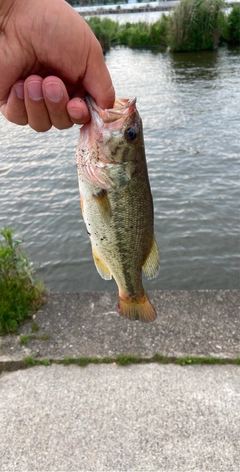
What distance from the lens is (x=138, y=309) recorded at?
2.71 m

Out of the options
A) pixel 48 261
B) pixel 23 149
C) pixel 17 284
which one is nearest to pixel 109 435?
pixel 17 284

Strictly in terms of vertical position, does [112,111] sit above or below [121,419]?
above

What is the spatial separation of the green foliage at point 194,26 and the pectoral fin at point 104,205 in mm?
28958

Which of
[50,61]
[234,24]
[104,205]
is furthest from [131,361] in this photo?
[234,24]

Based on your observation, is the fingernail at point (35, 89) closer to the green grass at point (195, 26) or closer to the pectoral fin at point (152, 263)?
the pectoral fin at point (152, 263)

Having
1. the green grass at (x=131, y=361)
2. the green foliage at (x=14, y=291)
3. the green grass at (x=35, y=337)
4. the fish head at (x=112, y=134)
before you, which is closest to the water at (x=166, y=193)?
the green foliage at (x=14, y=291)

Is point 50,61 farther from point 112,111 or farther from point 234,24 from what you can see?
point 234,24

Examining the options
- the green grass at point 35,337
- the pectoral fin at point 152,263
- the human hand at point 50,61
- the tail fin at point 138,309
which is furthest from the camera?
the green grass at point 35,337

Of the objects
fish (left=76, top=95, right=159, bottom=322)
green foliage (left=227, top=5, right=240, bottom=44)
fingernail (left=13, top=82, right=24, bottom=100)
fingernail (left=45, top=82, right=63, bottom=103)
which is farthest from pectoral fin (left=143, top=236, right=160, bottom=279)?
green foliage (left=227, top=5, right=240, bottom=44)

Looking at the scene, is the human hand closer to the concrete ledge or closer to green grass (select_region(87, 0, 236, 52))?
the concrete ledge

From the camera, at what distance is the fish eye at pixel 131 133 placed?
7.11 feet

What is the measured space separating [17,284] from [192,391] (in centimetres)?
242

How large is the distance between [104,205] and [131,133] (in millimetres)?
442

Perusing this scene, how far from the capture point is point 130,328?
4.56 meters
